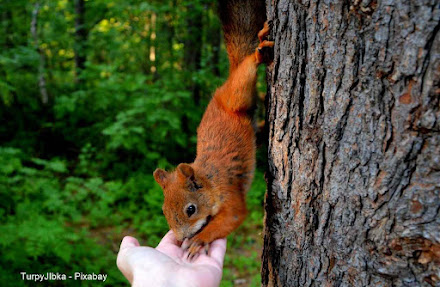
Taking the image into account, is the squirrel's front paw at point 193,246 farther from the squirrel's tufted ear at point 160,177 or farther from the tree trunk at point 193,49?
the tree trunk at point 193,49

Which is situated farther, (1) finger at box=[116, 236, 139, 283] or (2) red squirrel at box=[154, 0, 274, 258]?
(2) red squirrel at box=[154, 0, 274, 258]

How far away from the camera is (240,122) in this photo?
2514 mm

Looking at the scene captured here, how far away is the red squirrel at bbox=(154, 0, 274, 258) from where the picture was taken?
2.20m

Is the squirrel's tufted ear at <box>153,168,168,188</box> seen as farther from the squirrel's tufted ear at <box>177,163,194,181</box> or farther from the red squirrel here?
the squirrel's tufted ear at <box>177,163,194,181</box>

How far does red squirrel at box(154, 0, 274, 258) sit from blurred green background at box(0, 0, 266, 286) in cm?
58

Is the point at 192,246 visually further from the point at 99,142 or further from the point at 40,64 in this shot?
the point at 40,64

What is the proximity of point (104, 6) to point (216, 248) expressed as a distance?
19.3 feet

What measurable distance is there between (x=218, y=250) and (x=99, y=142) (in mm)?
4663

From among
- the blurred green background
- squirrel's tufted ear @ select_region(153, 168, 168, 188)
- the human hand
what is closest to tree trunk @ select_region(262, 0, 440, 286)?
the human hand

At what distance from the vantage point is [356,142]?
128cm

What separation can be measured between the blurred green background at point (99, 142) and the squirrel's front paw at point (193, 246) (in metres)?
0.72

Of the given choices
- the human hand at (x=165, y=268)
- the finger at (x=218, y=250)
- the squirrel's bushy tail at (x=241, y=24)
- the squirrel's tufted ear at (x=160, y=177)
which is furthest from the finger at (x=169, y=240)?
the squirrel's bushy tail at (x=241, y=24)

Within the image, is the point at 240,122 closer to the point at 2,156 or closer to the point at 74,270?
the point at 74,270

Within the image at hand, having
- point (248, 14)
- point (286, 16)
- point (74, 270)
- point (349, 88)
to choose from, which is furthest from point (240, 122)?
point (74, 270)
